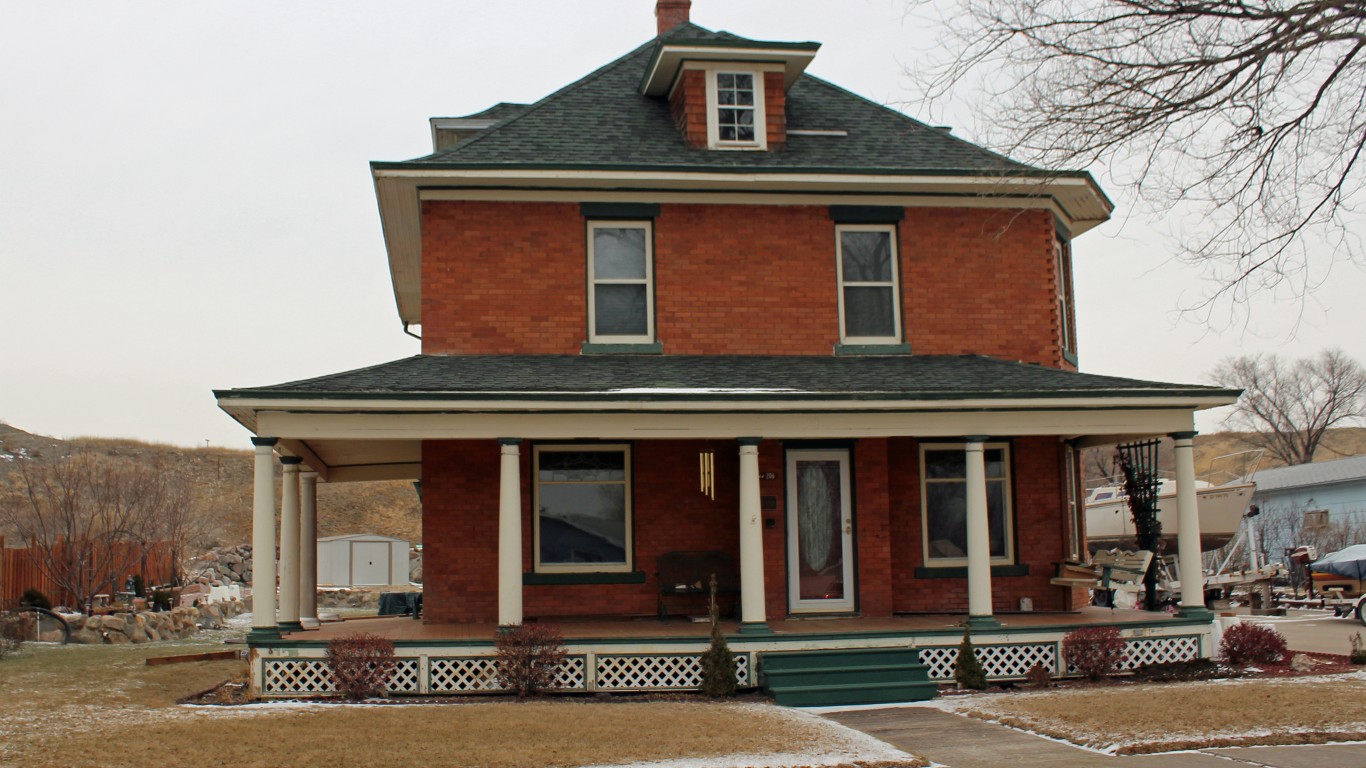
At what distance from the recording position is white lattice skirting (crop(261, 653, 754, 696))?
44.9ft

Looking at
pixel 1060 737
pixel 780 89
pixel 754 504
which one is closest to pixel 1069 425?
pixel 754 504

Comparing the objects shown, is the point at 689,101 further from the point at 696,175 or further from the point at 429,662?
the point at 429,662

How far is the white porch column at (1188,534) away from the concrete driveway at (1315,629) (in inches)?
117

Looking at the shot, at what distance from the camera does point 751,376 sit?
621 inches

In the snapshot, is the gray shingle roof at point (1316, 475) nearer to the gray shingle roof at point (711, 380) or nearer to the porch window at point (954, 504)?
the porch window at point (954, 504)

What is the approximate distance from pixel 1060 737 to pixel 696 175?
29.3 ft

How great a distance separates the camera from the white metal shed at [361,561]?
150ft

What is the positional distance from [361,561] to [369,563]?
0.98 ft

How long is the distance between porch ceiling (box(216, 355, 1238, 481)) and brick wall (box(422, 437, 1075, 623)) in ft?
4.15

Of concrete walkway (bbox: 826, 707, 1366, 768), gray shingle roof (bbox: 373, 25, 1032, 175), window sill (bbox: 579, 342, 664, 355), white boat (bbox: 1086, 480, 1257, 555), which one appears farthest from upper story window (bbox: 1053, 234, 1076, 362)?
white boat (bbox: 1086, 480, 1257, 555)

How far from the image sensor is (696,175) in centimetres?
1672

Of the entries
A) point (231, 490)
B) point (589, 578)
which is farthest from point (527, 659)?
point (231, 490)

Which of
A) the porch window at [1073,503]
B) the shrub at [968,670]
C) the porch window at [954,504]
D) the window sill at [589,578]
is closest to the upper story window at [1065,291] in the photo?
the porch window at [1073,503]

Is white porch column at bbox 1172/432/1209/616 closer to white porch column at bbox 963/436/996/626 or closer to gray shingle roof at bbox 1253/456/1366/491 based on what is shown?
white porch column at bbox 963/436/996/626
